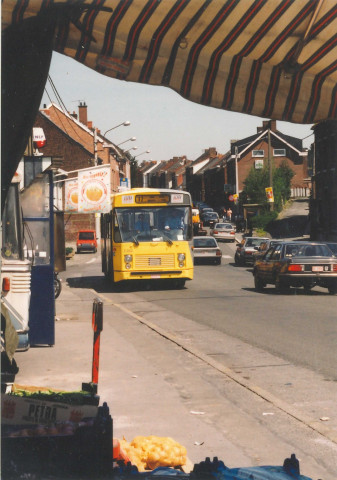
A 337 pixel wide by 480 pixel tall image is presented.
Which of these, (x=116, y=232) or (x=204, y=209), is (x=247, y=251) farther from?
(x=204, y=209)

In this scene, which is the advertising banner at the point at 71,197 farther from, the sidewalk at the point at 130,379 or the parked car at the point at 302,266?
the parked car at the point at 302,266

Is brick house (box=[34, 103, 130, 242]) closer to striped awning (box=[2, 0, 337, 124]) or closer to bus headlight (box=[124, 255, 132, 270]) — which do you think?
striped awning (box=[2, 0, 337, 124])

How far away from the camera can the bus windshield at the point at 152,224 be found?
988 inches

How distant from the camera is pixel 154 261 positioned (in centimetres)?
2519

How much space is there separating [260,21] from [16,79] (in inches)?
54.8

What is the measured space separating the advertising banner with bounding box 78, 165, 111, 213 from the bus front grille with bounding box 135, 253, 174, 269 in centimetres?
409

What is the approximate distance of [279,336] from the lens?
14.0 meters

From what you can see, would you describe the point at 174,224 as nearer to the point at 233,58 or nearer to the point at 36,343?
the point at 36,343

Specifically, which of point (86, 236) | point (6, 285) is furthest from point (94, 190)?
point (86, 236)

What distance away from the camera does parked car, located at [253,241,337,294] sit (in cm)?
2314

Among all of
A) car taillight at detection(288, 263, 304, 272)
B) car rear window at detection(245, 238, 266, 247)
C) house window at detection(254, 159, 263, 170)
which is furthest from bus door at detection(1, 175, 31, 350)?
house window at detection(254, 159, 263, 170)

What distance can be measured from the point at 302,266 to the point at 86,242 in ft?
127

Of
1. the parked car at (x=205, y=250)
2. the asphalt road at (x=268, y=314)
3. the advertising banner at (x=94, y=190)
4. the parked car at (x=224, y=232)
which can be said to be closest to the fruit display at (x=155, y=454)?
the asphalt road at (x=268, y=314)

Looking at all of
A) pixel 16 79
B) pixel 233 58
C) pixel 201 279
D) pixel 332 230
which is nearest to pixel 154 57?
pixel 233 58
